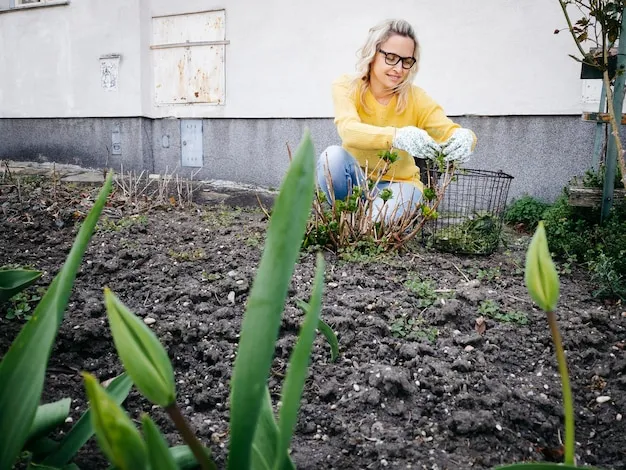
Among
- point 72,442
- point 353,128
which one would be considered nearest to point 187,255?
point 353,128

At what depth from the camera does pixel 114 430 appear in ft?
1.50

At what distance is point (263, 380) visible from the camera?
1.70 ft

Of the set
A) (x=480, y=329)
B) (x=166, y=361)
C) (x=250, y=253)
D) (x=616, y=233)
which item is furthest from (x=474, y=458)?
(x=616, y=233)

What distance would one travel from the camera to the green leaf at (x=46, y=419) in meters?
0.84

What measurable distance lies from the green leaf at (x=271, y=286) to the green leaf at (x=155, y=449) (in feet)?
0.26

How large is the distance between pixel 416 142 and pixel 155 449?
252 cm

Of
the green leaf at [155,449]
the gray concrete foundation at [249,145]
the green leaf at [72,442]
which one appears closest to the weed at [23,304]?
the green leaf at [72,442]

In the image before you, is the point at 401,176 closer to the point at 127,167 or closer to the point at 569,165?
the point at 569,165

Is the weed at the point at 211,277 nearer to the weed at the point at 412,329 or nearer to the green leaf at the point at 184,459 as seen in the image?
the weed at the point at 412,329

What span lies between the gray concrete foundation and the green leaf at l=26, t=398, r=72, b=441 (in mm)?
4027

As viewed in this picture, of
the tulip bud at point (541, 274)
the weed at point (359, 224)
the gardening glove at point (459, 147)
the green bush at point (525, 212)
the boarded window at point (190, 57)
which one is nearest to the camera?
the tulip bud at point (541, 274)

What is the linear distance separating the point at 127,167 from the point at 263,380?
730cm

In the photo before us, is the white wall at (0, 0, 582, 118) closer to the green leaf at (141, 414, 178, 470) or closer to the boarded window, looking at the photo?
the boarded window

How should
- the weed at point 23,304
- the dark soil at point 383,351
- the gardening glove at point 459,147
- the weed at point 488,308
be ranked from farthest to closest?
the gardening glove at point 459,147, the weed at point 488,308, the weed at point 23,304, the dark soil at point 383,351
